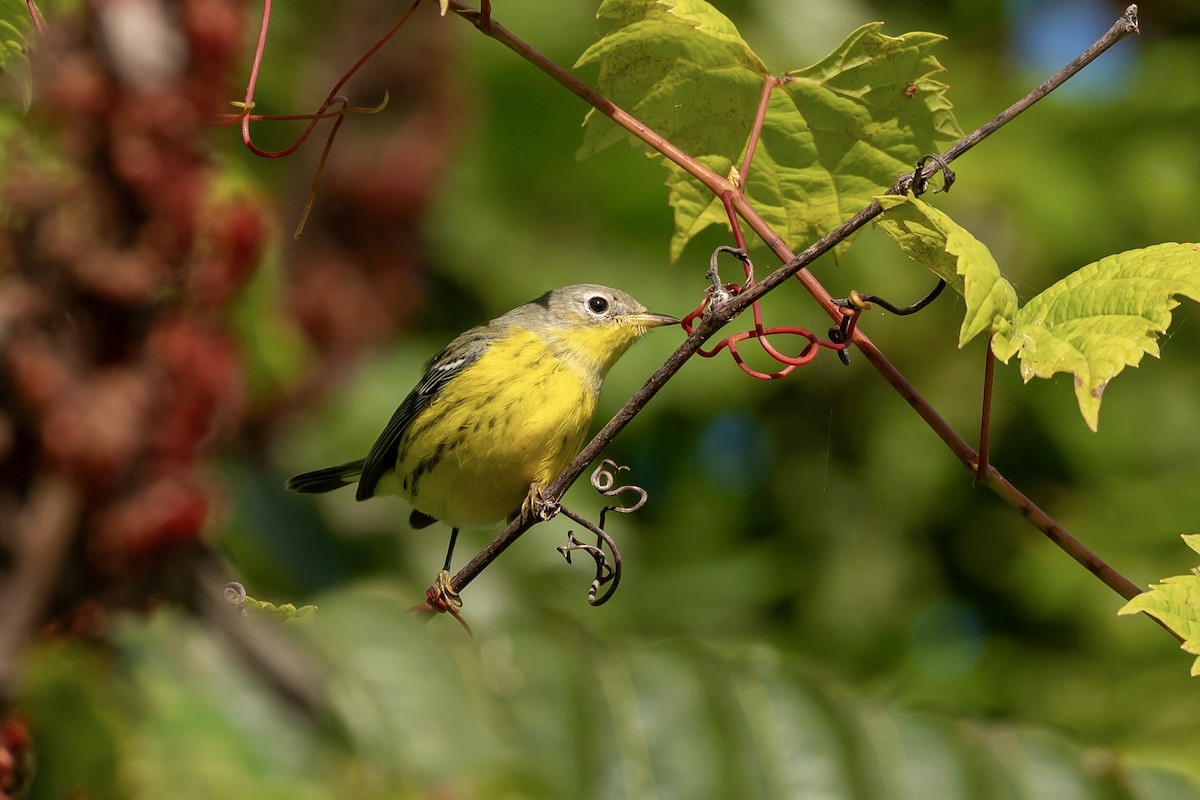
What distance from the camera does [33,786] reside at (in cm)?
124

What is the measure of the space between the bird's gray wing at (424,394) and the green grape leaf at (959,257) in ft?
7.31

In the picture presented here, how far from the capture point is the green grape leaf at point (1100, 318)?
187cm

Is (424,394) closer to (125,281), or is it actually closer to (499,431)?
(499,431)

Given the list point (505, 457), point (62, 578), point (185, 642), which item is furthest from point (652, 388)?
point (62, 578)

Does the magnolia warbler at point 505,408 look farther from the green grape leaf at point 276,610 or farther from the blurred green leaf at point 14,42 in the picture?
the blurred green leaf at point 14,42

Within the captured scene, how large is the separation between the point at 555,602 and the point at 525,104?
2.97 metres

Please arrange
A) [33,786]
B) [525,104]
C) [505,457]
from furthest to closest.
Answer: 1. [525,104]
2. [505,457]
3. [33,786]

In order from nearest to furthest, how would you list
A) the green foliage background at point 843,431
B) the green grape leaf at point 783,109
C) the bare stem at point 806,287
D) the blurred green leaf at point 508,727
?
the blurred green leaf at point 508,727 → the bare stem at point 806,287 → the green grape leaf at point 783,109 → the green foliage background at point 843,431

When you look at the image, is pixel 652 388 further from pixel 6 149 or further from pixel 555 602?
pixel 555 602

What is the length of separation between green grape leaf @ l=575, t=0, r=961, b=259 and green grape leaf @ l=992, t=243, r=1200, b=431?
0.48 metres

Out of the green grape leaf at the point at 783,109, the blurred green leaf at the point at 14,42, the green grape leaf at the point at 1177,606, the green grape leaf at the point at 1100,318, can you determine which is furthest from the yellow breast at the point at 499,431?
the green grape leaf at the point at 1177,606

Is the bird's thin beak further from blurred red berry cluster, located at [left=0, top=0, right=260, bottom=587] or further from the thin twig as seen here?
the thin twig

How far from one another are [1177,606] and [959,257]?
0.61 m

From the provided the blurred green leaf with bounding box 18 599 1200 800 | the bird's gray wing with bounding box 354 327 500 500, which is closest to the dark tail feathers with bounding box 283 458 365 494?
the bird's gray wing with bounding box 354 327 500 500
